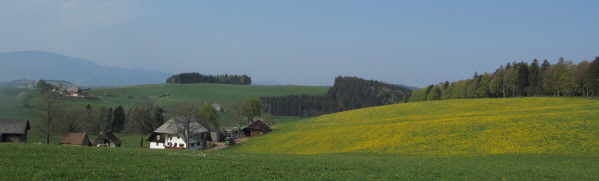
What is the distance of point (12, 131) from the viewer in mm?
60906

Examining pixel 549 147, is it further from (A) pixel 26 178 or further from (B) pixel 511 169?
(A) pixel 26 178

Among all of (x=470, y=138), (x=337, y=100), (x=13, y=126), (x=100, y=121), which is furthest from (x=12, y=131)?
(x=337, y=100)

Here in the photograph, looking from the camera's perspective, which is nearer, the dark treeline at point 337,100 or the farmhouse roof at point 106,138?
the farmhouse roof at point 106,138

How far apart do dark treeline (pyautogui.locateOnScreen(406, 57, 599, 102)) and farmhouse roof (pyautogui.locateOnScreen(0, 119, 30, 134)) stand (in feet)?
323

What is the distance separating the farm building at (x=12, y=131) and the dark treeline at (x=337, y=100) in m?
110

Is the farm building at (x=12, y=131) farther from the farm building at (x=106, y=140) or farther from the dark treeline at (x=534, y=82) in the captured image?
the dark treeline at (x=534, y=82)

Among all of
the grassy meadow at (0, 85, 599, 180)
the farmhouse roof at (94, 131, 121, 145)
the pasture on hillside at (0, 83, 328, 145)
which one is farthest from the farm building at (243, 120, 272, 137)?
the pasture on hillside at (0, 83, 328, 145)

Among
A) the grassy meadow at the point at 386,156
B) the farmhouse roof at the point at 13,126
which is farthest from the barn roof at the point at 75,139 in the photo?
the grassy meadow at the point at 386,156

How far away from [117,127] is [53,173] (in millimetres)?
102320

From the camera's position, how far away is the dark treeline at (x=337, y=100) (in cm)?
17100

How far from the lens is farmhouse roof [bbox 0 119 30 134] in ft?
200

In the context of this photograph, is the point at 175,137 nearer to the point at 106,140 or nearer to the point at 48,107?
the point at 106,140

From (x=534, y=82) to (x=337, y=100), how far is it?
4117 inches

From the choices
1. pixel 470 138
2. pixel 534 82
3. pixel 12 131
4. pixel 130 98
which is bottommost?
pixel 12 131
